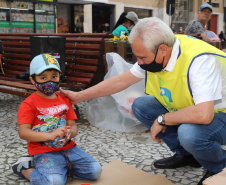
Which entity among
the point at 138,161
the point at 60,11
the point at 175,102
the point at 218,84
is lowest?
the point at 138,161

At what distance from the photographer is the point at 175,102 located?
2320 millimetres

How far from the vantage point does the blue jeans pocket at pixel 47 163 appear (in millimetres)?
2312

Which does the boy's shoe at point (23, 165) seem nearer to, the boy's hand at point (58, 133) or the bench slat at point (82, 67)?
the boy's hand at point (58, 133)

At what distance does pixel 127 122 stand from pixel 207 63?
180cm

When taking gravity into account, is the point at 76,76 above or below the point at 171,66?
below

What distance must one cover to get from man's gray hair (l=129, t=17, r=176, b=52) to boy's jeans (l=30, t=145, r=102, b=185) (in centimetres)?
96

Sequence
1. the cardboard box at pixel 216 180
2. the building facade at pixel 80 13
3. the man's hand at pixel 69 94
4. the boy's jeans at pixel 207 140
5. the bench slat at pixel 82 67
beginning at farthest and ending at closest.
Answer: the building facade at pixel 80 13
the bench slat at pixel 82 67
the man's hand at pixel 69 94
the boy's jeans at pixel 207 140
the cardboard box at pixel 216 180

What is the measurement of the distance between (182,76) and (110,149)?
4.35 feet

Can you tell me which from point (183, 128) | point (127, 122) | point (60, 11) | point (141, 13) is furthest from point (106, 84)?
point (141, 13)

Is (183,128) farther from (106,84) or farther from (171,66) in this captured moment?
(106,84)

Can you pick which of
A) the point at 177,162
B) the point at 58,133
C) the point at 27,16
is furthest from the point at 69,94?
the point at 27,16

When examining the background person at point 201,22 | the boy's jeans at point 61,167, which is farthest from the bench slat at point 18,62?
the boy's jeans at point 61,167

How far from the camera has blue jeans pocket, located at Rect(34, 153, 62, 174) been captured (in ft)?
7.59

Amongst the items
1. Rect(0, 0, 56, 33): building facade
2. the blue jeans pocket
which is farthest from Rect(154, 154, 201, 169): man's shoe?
Rect(0, 0, 56, 33): building facade
